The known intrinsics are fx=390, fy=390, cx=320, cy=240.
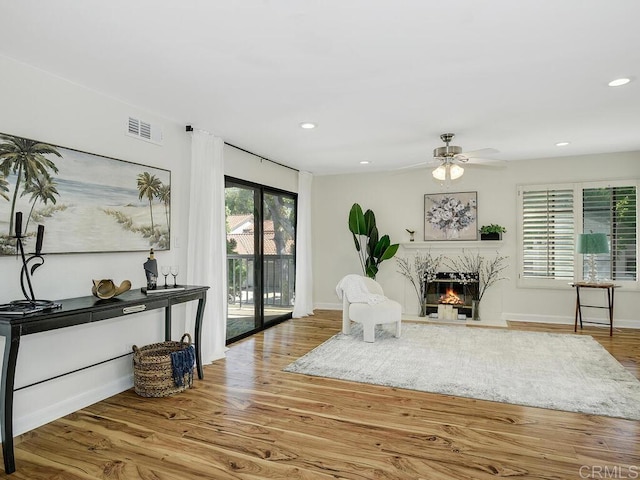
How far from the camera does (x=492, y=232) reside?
20.3ft

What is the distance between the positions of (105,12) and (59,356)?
2434mm

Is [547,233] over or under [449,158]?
under

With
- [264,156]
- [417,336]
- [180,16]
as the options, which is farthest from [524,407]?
[264,156]

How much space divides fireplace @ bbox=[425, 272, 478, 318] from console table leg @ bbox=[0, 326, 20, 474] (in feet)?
18.6

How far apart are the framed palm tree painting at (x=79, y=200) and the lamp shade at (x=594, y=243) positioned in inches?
211

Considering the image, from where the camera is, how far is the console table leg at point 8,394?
2.23 metres

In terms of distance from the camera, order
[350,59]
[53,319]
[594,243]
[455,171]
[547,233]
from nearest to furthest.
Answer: [53,319], [350,59], [455,171], [594,243], [547,233]

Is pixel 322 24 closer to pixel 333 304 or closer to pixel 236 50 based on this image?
pixel 236 50

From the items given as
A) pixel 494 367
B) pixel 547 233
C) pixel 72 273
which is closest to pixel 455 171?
pixel 494 367

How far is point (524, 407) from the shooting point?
3045mm

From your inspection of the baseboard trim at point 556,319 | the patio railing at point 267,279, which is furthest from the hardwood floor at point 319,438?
the baseboard trim at point 556,319

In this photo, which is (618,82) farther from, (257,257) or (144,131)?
(257,257)

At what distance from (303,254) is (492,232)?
309 centimetres

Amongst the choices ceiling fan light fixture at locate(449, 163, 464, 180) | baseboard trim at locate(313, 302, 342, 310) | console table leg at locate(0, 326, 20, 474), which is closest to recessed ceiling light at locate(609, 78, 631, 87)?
ceiling fan light fixture at locate(449, 163, 464, 180)
